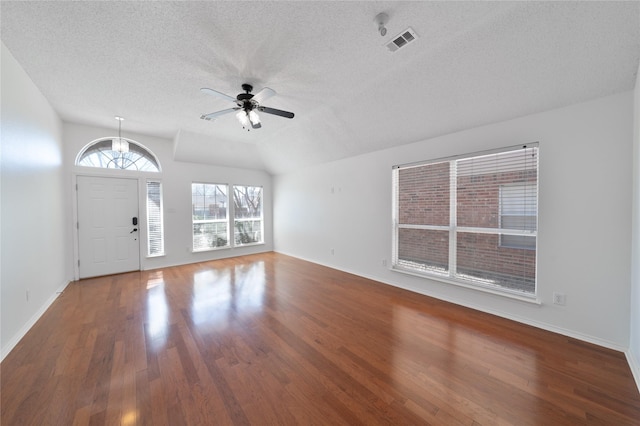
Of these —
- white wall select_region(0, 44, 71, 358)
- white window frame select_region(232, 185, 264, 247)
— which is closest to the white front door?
white wall select_region(0, 44, 71, 358)

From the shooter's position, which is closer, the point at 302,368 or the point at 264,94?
the point at 302,368

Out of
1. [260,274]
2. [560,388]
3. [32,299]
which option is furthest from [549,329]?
[32,299]

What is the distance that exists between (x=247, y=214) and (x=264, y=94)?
4.69 metres

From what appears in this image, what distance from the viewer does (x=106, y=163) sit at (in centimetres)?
466

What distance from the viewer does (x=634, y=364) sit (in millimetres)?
1921

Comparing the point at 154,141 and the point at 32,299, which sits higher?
the point at 154,141

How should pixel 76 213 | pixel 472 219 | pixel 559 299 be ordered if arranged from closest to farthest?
1. pixel 559 299
2. pixel 472 219
3. pixel 76 213

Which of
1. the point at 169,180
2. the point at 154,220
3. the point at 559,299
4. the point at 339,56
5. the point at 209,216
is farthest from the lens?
the point at 209,216

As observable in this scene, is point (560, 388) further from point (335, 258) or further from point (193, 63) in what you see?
point (193, 63)

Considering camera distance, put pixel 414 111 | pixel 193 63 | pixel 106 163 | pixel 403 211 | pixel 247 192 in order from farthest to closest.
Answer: pixel 247 192 < pixel 106 163 < pixel 403 211 < pixel 414 111 < pixel 193 63

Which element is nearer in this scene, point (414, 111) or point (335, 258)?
point (414, 111)

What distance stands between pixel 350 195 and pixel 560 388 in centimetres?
371

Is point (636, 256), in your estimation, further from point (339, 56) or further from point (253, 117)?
point (253, 117)

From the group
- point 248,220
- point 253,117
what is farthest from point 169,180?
point 253,117
